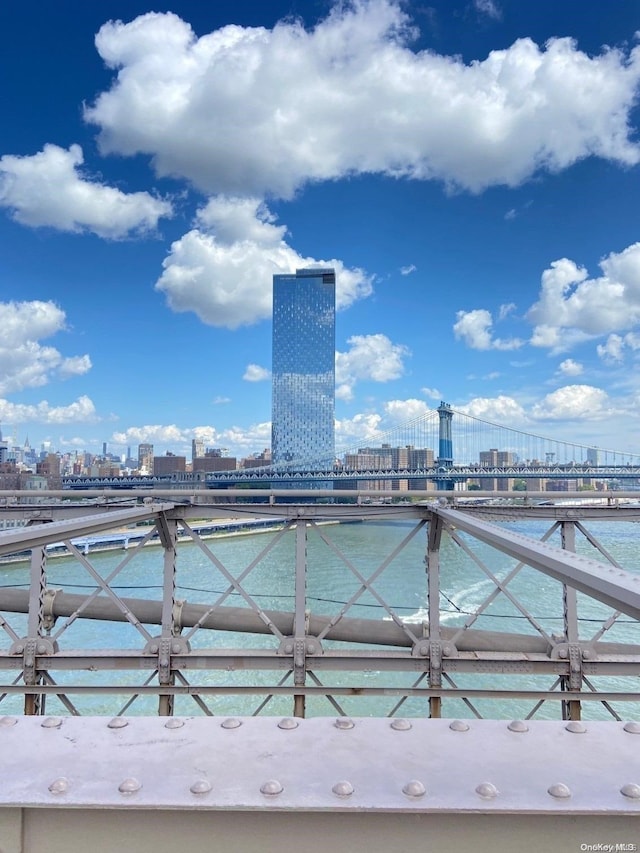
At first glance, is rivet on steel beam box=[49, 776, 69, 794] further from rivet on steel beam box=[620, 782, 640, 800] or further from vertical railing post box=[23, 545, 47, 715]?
vertical railing post box=[23, 545, 47, 715]

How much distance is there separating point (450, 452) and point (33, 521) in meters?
45.4

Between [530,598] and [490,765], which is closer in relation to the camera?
[490,765]

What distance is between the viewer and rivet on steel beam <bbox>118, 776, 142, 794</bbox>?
71 centimetres

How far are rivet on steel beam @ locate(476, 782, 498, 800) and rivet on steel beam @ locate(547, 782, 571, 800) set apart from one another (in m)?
0.07

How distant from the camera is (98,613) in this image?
17.4 ft

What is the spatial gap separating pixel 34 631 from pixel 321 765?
14.7 feet

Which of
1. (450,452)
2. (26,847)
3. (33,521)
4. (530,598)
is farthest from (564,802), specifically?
(450,452)

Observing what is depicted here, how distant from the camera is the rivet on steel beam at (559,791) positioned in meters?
0.70

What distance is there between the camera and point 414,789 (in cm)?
71

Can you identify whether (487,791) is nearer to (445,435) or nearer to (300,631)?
(300,631)

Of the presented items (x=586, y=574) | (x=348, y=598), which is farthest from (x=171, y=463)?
(x=586, y=574)

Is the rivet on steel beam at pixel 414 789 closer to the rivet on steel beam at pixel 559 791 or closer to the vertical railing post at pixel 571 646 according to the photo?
the rivet on steel beam at pixel 559 791

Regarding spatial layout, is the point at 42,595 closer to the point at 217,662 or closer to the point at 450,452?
the point at 217,662

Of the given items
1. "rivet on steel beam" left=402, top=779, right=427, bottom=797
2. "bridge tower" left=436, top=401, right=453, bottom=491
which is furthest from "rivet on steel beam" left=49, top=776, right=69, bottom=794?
"bridge tower" left=436, top=401, right=453, bottom=491
